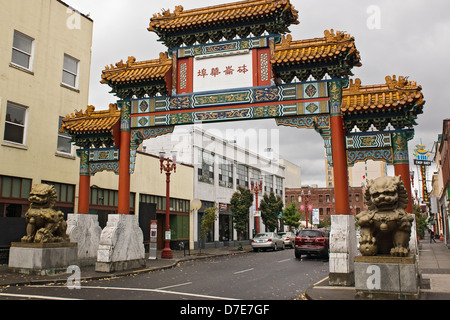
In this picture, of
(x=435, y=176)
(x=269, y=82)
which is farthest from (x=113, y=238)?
(x=435, y=176)

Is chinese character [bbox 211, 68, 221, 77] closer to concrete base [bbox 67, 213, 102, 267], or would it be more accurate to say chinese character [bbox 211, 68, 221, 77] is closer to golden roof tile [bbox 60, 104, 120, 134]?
golden roof tile [bbox 60, 104, 120, 134]

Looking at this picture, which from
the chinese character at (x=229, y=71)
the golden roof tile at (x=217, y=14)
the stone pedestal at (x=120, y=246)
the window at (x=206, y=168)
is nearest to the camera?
the golden roof tile at (x=217, y=14)

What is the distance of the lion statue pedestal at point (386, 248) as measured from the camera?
8.34 meters

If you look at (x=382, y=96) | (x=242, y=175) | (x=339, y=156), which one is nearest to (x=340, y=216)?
(x=339, y=156)

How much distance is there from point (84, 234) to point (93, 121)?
4.60 meters

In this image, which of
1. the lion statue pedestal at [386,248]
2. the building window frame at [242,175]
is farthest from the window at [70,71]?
the building window frame at [242,175]

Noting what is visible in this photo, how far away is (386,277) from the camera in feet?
27.8

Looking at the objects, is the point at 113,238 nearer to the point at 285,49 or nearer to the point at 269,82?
the point at 269,82

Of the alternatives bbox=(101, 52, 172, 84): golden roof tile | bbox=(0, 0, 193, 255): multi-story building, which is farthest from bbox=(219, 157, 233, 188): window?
bbox=(101, 52, 172, 84): golden roof tile

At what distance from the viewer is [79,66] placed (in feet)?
69.5

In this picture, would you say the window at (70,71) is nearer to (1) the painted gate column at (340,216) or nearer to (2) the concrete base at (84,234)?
(2) the concrete base at (84,234)

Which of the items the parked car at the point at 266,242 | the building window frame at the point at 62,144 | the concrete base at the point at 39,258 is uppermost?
the building window frame at the point at 62,144

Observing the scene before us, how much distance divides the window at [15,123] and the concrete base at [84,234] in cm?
476

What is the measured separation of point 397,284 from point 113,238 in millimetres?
9483
